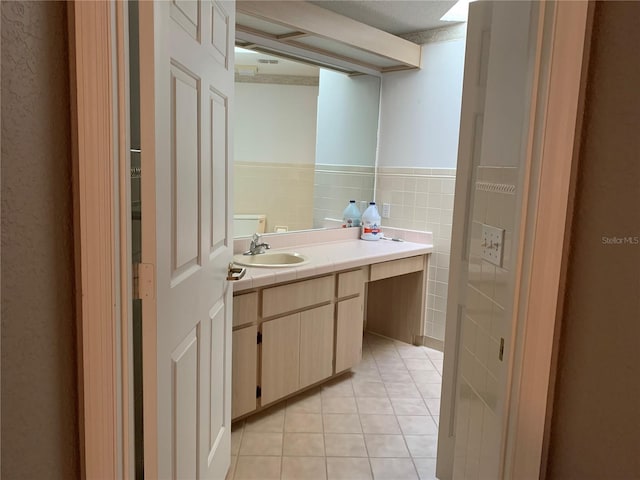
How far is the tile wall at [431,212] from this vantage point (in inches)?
142

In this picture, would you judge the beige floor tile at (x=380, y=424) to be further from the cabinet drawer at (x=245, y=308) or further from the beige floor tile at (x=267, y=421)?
the cabinet drawer at (x=245, y=308)

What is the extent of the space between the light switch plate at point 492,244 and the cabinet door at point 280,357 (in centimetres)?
139

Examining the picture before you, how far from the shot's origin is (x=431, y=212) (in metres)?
3.70

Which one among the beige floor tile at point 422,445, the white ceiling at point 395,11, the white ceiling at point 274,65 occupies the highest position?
the white ceiling at point 395,11

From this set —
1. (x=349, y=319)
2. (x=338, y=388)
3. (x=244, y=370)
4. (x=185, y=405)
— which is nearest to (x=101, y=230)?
(x=185, y=405)

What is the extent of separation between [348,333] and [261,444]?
89cm

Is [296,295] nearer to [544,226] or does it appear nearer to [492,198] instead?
[492,198]

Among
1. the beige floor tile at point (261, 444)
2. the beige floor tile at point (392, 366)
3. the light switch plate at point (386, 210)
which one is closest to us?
the beige floor tile at point (261, 444)

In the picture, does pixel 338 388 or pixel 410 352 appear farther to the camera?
pixel 410 352

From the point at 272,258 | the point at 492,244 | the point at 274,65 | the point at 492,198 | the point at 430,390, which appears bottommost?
the point at 430,390

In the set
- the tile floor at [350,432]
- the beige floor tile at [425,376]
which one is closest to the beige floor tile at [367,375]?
the tile floor at [350,432]

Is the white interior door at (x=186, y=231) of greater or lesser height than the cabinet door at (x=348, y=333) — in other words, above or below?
above

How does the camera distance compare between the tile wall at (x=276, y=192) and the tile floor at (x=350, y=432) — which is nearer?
the tile floor at (x=350, y=432)

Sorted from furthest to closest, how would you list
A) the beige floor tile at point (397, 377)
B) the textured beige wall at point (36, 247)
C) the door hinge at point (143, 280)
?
the beige floor tile at point (397, 377) → the door hinge at point (143, 280) → the textured beige wall at point (36, 247)
